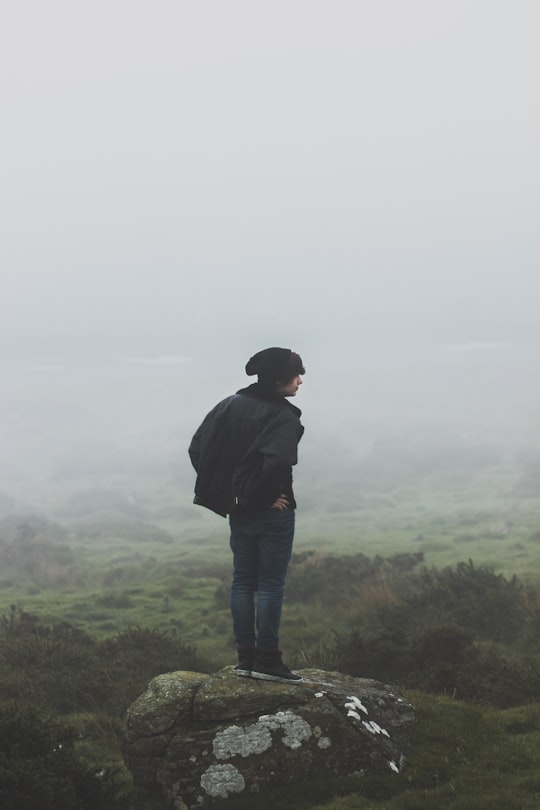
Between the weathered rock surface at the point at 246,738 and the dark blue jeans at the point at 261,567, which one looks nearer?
the weathered rock surface at the point at 246,738

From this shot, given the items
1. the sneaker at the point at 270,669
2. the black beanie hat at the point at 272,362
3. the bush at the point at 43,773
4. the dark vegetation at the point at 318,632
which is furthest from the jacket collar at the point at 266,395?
the bush at the point at 43,773

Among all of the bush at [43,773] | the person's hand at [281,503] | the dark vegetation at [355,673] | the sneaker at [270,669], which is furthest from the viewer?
the sneaker at [270,669]

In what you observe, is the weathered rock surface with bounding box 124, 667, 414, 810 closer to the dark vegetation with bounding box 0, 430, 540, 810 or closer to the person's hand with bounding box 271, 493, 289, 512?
the dark vegetation with bounding box 0, 430, 540, 810

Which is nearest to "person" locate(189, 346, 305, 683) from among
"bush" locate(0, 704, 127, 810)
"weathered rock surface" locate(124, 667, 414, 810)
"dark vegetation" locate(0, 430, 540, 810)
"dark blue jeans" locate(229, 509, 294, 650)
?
"dark blue jeans" locate(229, 509, 294, 650)

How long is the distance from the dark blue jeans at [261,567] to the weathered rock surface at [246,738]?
65 cm

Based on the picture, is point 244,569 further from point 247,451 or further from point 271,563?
point 247,451

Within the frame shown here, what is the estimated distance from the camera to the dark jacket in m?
7.71

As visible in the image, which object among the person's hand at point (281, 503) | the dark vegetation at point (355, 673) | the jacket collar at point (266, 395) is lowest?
the dark vegetation at point (355, 673)

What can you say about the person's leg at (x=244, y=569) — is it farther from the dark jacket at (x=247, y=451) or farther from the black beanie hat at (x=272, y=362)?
the black beanie hat at (x=272, y=362)

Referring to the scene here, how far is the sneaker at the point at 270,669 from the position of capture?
8.32m

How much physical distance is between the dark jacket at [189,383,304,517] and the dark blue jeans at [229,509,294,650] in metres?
0.19

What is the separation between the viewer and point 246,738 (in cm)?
768

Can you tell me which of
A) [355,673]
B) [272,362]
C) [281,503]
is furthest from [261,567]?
[355,673]

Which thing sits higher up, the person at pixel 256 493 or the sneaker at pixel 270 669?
the person at pixel 256 493
